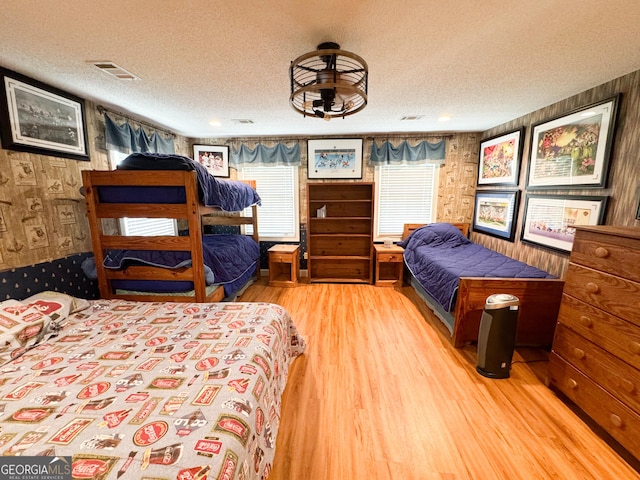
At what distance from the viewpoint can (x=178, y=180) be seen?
2.00 meters

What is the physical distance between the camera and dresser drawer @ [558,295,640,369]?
4.35ft

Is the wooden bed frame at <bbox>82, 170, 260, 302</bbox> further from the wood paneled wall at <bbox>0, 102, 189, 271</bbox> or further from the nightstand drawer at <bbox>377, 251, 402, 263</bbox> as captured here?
the nightstand drawer at <bbox>377, 251, 402, 263</bbox>

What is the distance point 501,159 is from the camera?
3285mm

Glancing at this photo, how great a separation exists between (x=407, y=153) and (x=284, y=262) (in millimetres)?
2470

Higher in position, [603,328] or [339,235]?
[339,235]

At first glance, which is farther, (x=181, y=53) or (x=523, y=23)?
(x=181, y=53)

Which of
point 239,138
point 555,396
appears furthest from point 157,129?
point 555,396

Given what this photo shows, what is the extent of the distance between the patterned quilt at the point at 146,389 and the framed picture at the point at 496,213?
116 inches

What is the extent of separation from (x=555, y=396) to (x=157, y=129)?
484 cm

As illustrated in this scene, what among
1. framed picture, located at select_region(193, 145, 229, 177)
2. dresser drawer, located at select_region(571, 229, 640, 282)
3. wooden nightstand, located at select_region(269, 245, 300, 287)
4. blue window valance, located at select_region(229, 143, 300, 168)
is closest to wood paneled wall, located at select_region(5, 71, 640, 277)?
dresser drawer, located at select_region(571, 229, 640, 282)

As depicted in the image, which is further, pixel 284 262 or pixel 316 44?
pixel 284 262

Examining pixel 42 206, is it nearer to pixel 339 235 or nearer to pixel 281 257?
pixel 281 257

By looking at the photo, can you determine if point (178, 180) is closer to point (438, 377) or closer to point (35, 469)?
point (35, 469)

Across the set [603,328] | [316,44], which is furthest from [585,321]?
[316,44]
